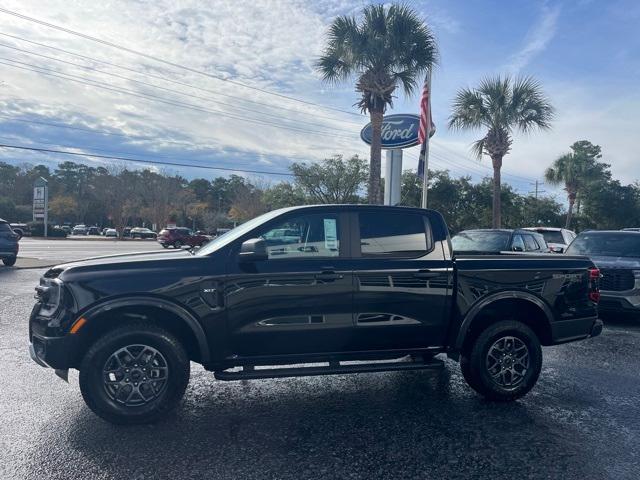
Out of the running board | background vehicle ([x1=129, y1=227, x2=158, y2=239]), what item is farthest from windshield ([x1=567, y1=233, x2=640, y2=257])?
background vehicle ([x1=129, y1=227, x2=158, y2=239])

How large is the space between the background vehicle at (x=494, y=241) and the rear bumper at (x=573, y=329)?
5580 mm

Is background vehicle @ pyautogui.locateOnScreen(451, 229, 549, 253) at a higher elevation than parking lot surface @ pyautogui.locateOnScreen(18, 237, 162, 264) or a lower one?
higher

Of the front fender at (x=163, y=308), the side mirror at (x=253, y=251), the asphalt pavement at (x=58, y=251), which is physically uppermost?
the side mirror at (x=253, y=251)

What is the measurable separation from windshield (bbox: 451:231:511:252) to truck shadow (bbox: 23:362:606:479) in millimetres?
6343

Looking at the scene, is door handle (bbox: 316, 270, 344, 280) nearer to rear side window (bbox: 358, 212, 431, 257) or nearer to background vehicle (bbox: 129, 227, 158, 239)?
rear side window (bbox: 358, 212, 431, 257)

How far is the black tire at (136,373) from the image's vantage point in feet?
13.6

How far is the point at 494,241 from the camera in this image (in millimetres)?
11406

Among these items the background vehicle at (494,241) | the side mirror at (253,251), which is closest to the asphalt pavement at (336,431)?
the side mirror at (253,251)

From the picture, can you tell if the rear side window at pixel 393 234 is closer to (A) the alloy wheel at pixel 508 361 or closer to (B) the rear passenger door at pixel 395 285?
(B) the rear passenger door at pixel 395 285

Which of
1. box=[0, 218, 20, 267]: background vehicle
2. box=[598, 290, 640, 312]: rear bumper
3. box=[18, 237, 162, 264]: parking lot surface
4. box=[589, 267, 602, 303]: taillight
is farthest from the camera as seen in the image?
box=[18, 237, 162, 264]: parking lot surface

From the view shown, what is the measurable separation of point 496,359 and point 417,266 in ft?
4.13

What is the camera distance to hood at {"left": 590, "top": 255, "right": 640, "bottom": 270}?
29.4ft

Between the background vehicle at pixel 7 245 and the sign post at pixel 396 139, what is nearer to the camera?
the background vehicle at pixel 7 245

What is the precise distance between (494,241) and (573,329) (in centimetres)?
625
